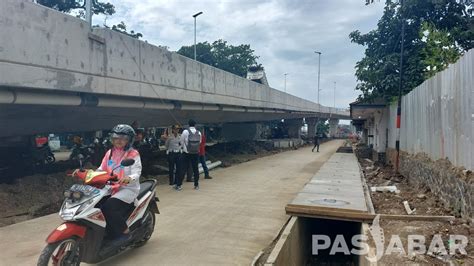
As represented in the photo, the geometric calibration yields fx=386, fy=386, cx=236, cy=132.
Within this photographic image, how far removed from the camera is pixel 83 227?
419 centimetres

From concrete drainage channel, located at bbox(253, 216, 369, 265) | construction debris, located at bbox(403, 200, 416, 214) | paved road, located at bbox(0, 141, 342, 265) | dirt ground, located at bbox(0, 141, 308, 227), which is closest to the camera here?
paved road, located at bbox(0, 141, 342, 265)

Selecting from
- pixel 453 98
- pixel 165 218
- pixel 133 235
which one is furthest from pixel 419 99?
pixel 133 235

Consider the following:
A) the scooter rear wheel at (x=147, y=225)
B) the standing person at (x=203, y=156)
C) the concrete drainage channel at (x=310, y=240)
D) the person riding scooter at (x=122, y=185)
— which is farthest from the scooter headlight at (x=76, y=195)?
the standing person at (x=203, y=156)

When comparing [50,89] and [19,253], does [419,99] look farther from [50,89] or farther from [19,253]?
[19,253]

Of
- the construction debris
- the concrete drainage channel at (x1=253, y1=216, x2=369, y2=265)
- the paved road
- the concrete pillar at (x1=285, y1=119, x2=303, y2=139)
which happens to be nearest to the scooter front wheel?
the paved road

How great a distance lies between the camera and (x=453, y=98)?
7098 millimetres

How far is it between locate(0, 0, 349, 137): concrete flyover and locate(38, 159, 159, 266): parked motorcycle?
10.8 feet

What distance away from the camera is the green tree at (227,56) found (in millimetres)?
58375

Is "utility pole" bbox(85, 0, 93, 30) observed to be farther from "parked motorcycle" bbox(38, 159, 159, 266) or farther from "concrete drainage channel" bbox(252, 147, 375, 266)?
"concrete drainage channel" bbox(252, 147, 375, 266)

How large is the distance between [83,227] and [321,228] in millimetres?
5732

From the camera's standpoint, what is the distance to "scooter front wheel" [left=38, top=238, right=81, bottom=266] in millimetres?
3972

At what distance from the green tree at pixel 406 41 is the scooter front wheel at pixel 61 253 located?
1135cm

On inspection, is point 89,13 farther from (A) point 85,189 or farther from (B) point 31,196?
(A) point 85,189

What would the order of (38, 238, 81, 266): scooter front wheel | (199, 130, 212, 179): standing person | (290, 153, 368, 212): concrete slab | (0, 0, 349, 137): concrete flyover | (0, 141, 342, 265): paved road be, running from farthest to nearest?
1. (199, 130, 212, 179): standing person
2. (290, 153, 368, 212): concrete slab
3. (0, 0, 349, 137): concrete flyover
4. (0, 141, 342, 265): paved road
5. (38, 238, 81, 266): scooter front wheel
